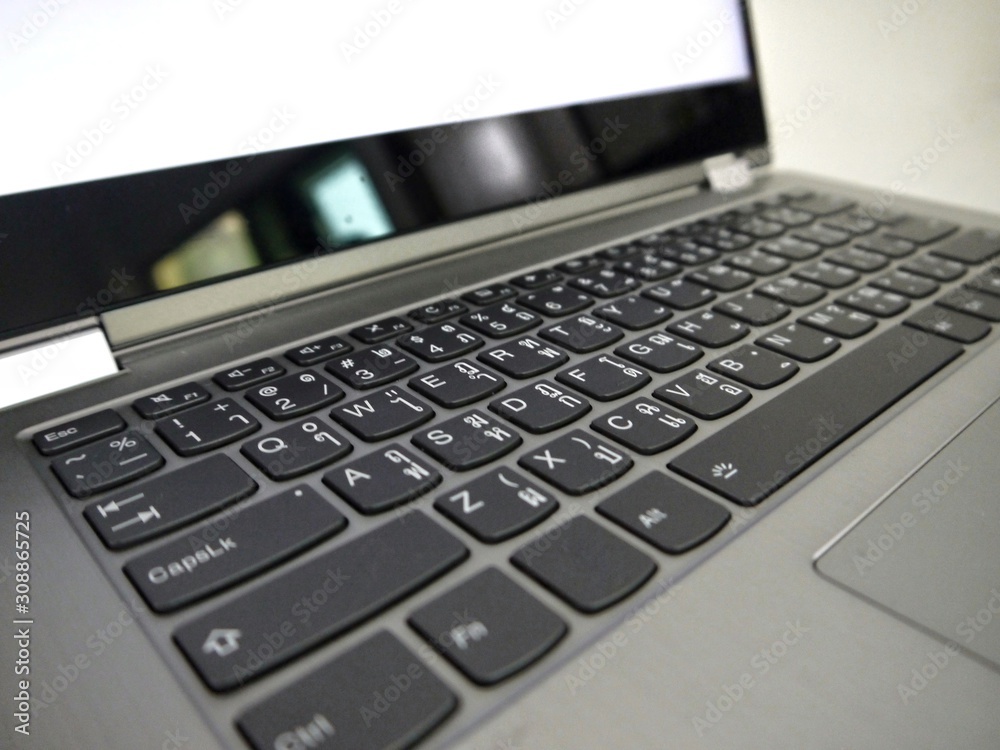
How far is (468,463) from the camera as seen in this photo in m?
0.29

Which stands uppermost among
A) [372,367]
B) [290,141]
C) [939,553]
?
[290,141]

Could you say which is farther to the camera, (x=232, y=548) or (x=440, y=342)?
(x=440, y=342)

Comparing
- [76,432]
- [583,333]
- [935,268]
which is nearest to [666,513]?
[583,333]

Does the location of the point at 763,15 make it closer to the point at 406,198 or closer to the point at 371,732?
the point at 406,198

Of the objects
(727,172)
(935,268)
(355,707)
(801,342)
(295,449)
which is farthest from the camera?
(727,172)

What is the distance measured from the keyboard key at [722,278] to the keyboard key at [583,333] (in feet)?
0.34

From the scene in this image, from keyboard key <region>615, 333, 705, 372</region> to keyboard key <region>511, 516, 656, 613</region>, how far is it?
0.14 m

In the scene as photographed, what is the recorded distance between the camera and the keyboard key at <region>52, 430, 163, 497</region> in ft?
0.91

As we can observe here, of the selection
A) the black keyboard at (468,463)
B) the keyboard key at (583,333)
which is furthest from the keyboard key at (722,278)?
the keyboard key at (583,333)

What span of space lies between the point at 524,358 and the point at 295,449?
134 mm

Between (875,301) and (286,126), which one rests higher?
(286,126)

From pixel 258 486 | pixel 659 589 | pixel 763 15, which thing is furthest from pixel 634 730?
pixel 763 15

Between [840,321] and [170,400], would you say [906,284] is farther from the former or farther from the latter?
[170,400]

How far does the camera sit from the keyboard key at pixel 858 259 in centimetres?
51
